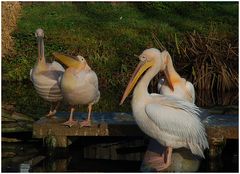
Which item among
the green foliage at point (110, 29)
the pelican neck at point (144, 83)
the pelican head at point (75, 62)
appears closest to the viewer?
the pelican neck at point (144, 83)

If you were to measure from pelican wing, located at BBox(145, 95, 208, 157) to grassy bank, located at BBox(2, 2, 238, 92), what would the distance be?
5.27 meters

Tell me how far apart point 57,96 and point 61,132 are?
0.68 m

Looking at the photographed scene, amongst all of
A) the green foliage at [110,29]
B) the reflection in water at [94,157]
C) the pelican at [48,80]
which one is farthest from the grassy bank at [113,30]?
the reflection in water at [94,157]

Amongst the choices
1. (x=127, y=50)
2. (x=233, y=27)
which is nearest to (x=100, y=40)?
(x=127, y=50)

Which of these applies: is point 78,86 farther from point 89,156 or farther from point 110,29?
point 110,29

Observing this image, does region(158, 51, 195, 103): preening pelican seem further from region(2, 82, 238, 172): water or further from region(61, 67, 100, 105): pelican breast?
region(61, 67, 100, 105): pelican breast

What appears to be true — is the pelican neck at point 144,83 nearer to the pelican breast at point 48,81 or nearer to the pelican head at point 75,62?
the pelican head at point 75,62

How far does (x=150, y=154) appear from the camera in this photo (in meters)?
7.01

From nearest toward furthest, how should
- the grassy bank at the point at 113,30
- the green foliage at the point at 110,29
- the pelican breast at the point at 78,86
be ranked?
the pelican breast at the point at 78,86 < the grassy bank at the point at 113,30 < the green foliage at the point at 110,29

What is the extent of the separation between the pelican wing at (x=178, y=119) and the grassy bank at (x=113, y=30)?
17.3 feet

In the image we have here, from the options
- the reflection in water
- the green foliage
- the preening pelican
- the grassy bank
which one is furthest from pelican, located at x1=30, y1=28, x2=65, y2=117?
A: the grassy bank

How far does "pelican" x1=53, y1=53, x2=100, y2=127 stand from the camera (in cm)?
711

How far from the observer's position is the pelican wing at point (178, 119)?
622 cm

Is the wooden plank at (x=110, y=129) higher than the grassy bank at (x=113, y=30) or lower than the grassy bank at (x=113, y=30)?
lower
